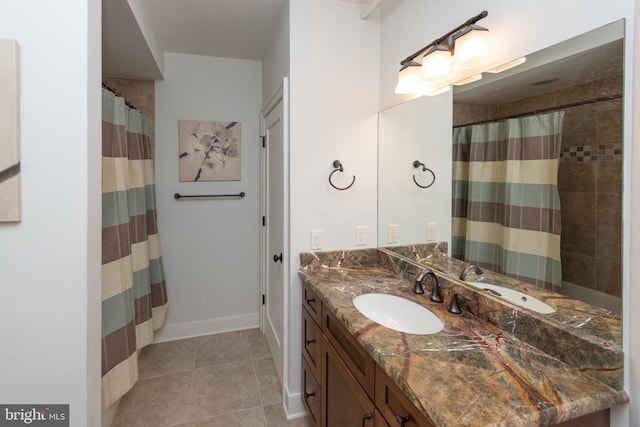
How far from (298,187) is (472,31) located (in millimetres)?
1146

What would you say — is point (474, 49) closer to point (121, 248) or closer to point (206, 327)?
point (121, 248)

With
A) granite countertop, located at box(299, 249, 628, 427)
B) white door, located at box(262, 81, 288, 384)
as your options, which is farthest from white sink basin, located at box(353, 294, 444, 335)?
white door, located at box(262, 81, 288, 384)

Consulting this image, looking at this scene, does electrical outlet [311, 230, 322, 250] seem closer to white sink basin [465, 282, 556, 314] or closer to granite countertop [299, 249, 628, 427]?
granite countertop [299, 249, 628, 427]

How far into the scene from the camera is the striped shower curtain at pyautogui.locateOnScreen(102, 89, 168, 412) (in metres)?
1.70

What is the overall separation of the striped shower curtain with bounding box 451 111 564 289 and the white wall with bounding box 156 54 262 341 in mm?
2068

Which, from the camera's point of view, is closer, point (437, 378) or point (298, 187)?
point (437, 378)

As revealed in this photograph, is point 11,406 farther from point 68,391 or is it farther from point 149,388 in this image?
point 149,388

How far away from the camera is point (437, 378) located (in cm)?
88

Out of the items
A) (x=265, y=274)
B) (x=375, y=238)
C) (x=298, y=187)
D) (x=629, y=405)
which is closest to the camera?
(x=629, y=405)

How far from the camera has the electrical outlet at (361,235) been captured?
6.66 ft

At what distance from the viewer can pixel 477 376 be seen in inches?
35.1

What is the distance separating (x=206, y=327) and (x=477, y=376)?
2685mm

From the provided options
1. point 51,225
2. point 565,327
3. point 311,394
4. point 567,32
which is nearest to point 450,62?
point 567,32

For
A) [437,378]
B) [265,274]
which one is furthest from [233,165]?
[437,378]
